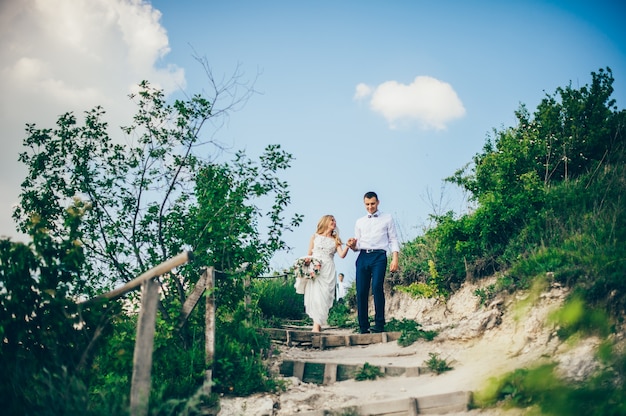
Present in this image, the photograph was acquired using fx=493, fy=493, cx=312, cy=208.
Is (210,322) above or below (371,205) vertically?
below

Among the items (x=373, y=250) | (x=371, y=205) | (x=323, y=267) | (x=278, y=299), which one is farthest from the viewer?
(x=278, y=299)

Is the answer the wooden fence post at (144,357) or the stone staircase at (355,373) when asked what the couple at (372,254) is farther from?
the wooden fence post at (144,357)

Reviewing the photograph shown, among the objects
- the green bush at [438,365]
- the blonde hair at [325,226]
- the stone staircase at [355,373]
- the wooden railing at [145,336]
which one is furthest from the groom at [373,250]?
the wooden railing at [145,336]

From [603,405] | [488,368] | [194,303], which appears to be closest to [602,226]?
[488,368]

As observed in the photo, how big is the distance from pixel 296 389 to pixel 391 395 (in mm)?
1232

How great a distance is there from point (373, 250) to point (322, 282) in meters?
1.60

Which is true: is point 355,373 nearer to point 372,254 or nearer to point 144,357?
point 372,254

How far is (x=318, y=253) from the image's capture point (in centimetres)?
980

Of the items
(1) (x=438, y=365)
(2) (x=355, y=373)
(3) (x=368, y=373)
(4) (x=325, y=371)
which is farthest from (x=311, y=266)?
(1) (x=438, y=365)

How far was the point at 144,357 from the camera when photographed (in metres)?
4.14

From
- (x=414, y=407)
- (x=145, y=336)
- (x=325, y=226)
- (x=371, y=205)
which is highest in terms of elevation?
(x=371, y=205)

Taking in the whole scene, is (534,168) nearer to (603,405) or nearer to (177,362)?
(603,405)

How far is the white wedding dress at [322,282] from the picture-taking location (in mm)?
9812

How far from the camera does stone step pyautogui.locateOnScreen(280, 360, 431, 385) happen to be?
6.87 m
